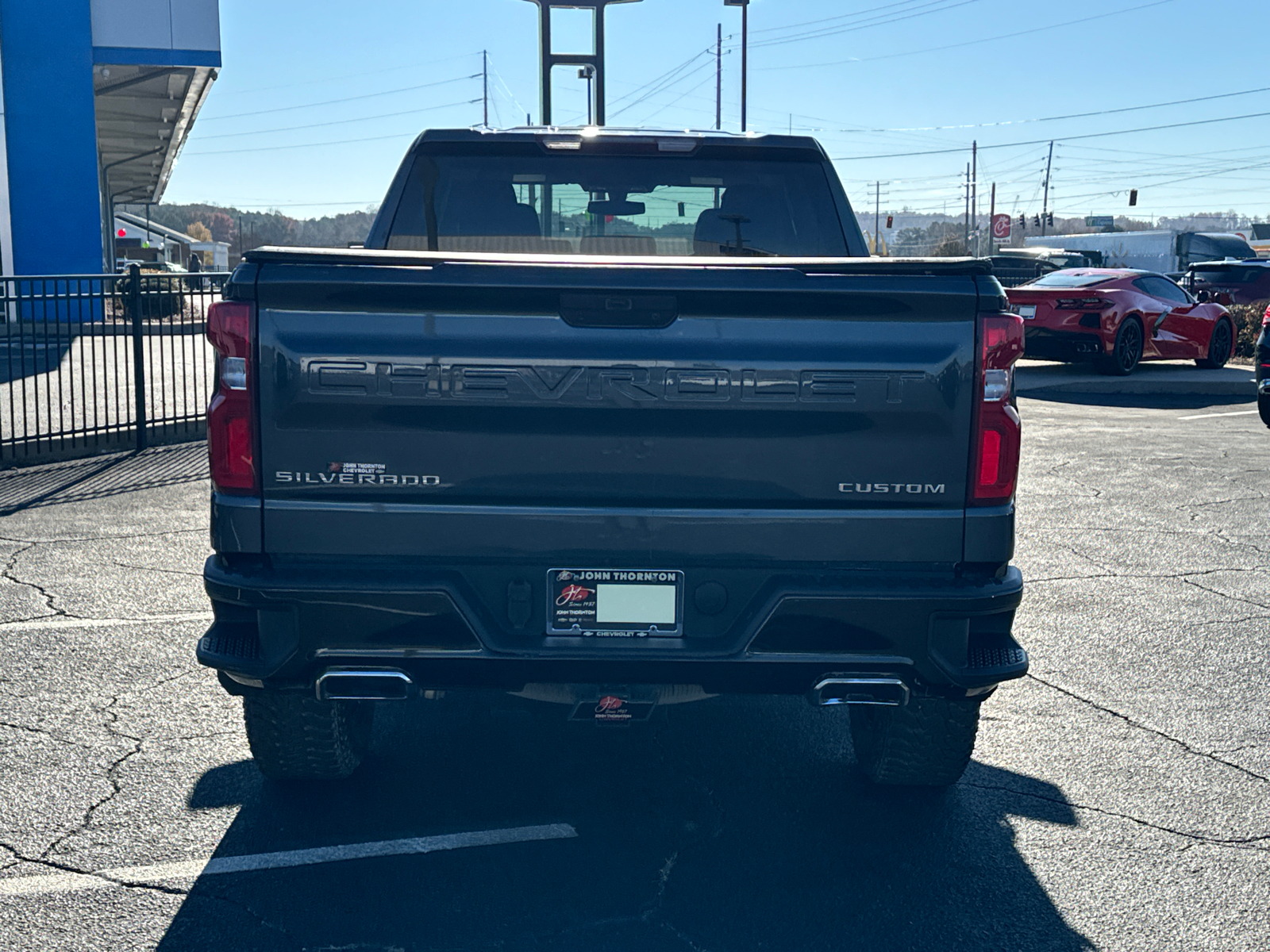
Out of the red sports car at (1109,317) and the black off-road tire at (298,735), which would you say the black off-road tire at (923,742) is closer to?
the black off-road tire at (298,735)

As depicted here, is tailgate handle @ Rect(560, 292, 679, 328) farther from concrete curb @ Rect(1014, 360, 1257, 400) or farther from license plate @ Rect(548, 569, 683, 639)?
concrete curb @ Rect(1014, 360, 1257, 400)

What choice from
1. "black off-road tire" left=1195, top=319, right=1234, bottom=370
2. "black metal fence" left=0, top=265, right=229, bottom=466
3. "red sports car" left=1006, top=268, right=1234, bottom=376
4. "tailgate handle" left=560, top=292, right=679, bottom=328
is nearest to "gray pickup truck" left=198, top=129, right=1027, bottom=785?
"tailgate handle" left=560, top=292, right=679, bottom=328

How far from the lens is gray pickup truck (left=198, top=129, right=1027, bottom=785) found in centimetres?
328

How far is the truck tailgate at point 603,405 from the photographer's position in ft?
10.8

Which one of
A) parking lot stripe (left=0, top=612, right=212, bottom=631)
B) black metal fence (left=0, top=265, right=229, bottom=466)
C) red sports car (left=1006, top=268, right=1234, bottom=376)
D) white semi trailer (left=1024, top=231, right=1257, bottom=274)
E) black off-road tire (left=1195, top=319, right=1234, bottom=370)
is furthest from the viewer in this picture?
white semi trailer (left=1024, top=231, right=1257, bottom=274)

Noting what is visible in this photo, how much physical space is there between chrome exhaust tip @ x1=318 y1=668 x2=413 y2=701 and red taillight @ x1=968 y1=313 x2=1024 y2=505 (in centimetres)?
163

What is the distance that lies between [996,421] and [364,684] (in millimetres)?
1865

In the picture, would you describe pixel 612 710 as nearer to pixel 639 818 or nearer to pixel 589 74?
pixel 639 818

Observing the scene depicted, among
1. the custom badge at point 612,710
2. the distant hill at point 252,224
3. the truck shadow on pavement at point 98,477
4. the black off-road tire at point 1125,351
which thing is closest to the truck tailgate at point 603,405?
the custom badge at point 612,710

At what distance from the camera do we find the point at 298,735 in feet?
13.3

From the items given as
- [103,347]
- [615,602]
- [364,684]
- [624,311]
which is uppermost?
[624,311]

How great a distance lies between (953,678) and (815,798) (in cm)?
103

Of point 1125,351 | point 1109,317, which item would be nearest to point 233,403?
point 1109,317

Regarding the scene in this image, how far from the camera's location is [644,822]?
4070 mm
